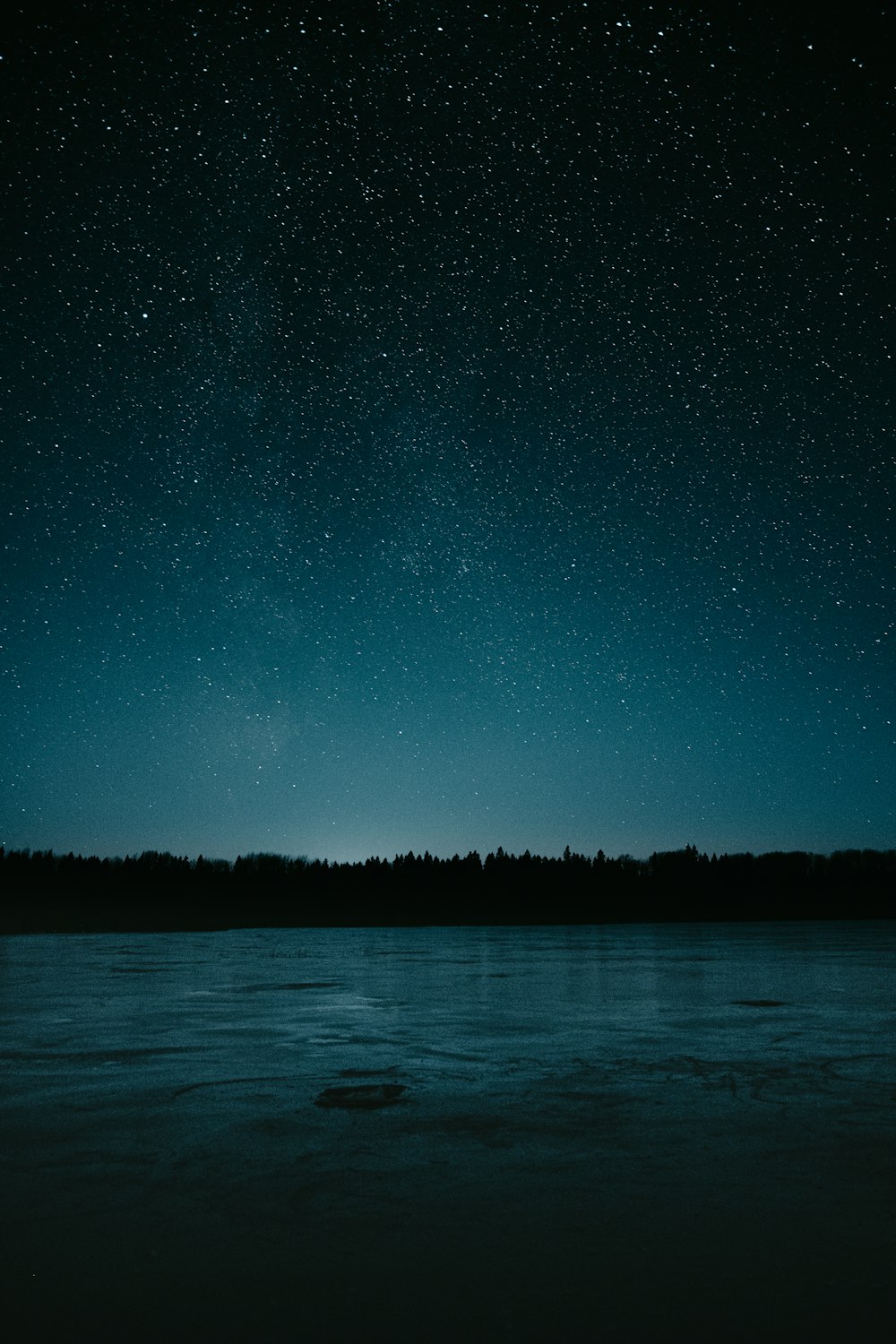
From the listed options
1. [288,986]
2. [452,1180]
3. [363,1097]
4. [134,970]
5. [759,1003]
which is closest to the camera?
[452,1180]

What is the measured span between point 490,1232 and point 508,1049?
3.37 meters

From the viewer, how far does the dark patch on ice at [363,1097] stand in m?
4.45

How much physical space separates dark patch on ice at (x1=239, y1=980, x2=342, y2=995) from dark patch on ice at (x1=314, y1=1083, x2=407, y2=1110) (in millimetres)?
5742

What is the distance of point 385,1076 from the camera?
203 inches

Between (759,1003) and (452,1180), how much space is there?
20.8 ft

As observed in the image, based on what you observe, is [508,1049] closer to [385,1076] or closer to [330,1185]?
[385,1076]

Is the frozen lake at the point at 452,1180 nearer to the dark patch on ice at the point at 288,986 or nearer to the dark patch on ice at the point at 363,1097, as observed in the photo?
the dark patch on ice at the point at 363,1097

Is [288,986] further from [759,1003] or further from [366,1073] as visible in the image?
[366,1073]

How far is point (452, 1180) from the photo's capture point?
3291mm

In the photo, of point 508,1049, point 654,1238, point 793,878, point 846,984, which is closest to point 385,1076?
point 508,1049

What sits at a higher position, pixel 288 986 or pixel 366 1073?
pixel 366 1073

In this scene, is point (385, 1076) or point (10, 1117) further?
point (385, 1076)

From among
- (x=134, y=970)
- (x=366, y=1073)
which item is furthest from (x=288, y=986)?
(x=366, y=1073)

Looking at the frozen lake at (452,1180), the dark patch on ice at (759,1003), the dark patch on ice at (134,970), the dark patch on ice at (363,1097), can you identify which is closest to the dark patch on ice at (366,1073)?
the frozen lake at (452,1180)
